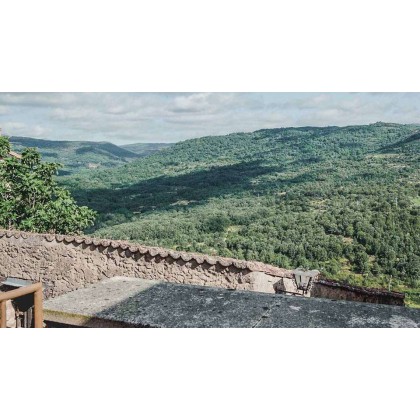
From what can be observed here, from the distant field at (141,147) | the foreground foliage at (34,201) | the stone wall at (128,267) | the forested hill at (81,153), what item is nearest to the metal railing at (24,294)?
the stone wall at (128,267)

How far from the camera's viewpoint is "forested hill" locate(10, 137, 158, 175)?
209 ft

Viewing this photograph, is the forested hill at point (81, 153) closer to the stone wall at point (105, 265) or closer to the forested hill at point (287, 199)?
the forested hill at point (287, 199)

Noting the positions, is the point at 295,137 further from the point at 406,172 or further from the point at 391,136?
the point at 406,172

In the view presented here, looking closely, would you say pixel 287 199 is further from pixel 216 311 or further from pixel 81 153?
pixel 81 153

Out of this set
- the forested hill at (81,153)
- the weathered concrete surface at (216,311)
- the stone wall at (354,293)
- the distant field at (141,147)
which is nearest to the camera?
the weathered concrete surface at (216,311)

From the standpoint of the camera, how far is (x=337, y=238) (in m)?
25.3

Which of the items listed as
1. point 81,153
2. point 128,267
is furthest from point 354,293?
point 81,153

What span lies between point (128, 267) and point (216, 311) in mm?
3175

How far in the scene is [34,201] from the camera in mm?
11469

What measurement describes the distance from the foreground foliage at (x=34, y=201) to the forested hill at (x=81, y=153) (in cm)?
4578

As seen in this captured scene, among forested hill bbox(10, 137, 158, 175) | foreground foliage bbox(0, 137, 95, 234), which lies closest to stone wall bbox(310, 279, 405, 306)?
foreground foliage bbox(0, 137, 95, 234)

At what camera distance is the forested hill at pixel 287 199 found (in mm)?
23031

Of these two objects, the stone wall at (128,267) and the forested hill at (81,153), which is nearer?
the stone wall at (128,267)

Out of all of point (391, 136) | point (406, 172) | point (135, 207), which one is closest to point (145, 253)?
point (406, 172)
